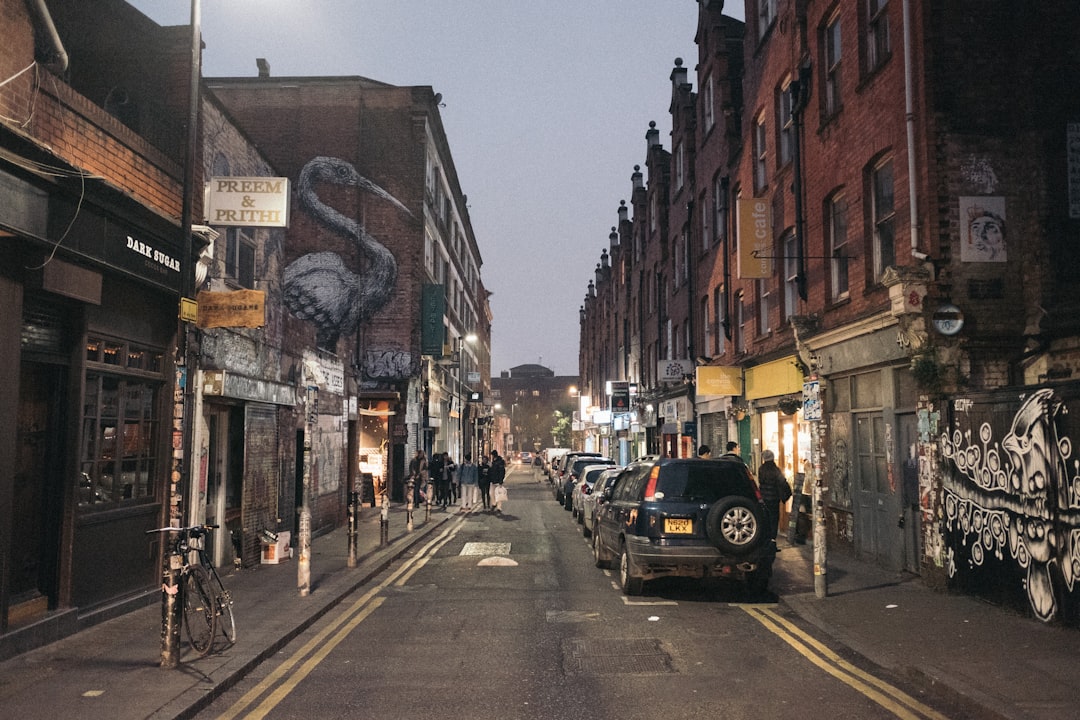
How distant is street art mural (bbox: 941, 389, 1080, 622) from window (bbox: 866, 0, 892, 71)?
6449mm

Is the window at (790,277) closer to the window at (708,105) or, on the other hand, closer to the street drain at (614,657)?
the window at (708,105)

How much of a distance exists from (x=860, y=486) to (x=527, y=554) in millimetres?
6242

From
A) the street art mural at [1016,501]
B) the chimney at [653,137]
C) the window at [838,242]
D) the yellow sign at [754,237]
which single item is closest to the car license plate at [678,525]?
the street art mural at [1016,501]

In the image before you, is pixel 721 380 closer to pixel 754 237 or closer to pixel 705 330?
pixel 754 237

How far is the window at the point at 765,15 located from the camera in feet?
67.1

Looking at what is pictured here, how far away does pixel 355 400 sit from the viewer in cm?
2453

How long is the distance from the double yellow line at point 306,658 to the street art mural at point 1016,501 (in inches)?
296

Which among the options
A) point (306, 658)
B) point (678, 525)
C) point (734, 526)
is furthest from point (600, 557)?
point (306, 658)

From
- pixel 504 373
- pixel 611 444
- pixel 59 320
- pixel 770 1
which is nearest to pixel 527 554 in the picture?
pixel 59 320

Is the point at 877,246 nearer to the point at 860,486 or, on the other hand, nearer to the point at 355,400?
the point at 860,486

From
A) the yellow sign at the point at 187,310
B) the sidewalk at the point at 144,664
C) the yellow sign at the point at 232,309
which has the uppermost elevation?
the yellow sign at the point at 232,309

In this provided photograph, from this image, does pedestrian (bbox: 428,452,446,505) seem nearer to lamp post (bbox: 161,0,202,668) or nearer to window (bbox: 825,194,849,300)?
window (bbox: 825,194,849,300)

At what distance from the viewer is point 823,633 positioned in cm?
920

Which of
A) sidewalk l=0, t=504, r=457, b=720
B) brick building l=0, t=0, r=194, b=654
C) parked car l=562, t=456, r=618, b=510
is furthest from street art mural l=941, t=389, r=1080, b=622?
parked car l=562, t=456, r=618, b=510
